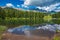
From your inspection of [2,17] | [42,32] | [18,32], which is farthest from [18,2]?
[42,32]

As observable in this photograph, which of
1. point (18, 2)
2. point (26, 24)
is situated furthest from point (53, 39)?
point (18, 2)

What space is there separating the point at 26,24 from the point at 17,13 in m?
0.18

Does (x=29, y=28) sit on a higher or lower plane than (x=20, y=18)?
lower

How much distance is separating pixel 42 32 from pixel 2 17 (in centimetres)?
53

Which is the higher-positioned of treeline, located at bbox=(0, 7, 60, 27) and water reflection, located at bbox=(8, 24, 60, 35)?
treeline, located at bbox=(0, 7, 60, 27)

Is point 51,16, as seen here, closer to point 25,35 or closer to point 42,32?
point 42,32

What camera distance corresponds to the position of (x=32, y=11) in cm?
158

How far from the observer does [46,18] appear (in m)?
1.57

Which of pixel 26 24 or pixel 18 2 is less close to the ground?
pixel 18 2

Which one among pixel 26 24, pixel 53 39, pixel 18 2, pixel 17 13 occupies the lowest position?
pixel 53 39

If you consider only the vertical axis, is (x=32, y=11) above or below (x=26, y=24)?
above

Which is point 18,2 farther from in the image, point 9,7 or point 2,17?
point 2,17

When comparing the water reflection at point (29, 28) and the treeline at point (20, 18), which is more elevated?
the treeline at point (20, 18)

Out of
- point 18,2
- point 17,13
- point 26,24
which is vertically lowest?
point 26,24
